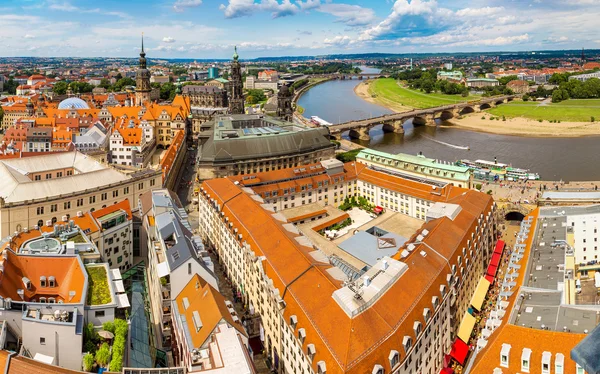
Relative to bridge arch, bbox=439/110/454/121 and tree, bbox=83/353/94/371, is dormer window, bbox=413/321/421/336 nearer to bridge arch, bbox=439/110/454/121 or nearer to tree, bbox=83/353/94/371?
tree, bbox=83/353/94/371

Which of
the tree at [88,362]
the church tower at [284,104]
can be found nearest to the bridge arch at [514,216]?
the tree at [88,362]

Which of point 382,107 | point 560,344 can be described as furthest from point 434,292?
point 382,107

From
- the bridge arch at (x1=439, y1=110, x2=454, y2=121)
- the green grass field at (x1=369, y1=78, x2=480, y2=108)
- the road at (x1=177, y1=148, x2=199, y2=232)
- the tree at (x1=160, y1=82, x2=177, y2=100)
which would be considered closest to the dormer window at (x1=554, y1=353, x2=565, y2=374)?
the road at (x1=177, y1=148, x2=199, y2=232)

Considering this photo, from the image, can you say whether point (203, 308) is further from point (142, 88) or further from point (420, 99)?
point (420, 99)

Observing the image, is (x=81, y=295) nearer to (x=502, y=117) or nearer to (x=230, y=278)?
(x=230, y=278)

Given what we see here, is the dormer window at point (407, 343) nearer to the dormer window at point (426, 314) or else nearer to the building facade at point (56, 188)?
the dormer window at point (426, 314)
